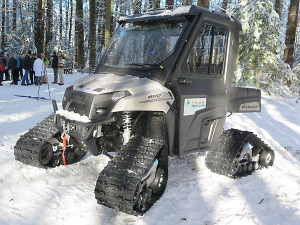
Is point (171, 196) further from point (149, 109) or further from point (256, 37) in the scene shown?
point (256, 37)

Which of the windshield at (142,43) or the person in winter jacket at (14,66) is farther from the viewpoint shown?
the person in winter jacket at (14,66)

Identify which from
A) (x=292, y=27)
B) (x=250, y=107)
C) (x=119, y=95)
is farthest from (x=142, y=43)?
(x=292, y=27)

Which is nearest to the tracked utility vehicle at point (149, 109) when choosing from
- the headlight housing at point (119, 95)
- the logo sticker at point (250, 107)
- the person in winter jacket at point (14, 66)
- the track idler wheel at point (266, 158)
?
the headlight housing at point (119, 95)

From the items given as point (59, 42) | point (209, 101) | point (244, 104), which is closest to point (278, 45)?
point (244, 104)

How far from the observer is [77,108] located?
12.5ft

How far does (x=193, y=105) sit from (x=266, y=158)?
7.42 ft

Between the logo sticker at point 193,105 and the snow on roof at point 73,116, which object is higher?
the logo sticker at point 193,105

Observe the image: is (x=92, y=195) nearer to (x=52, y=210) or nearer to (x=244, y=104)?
(x=52, y=210)

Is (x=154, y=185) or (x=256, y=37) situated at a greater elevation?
(x=256, y=37)

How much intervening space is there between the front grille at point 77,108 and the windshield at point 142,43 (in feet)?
3.39

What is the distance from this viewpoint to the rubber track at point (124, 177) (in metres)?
3.24


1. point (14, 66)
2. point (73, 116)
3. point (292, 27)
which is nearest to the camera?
point (73, 116)

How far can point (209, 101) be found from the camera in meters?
4.47

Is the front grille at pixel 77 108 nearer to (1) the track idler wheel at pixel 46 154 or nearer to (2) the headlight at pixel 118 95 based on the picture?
(2) the headlight at pixel 118 95
